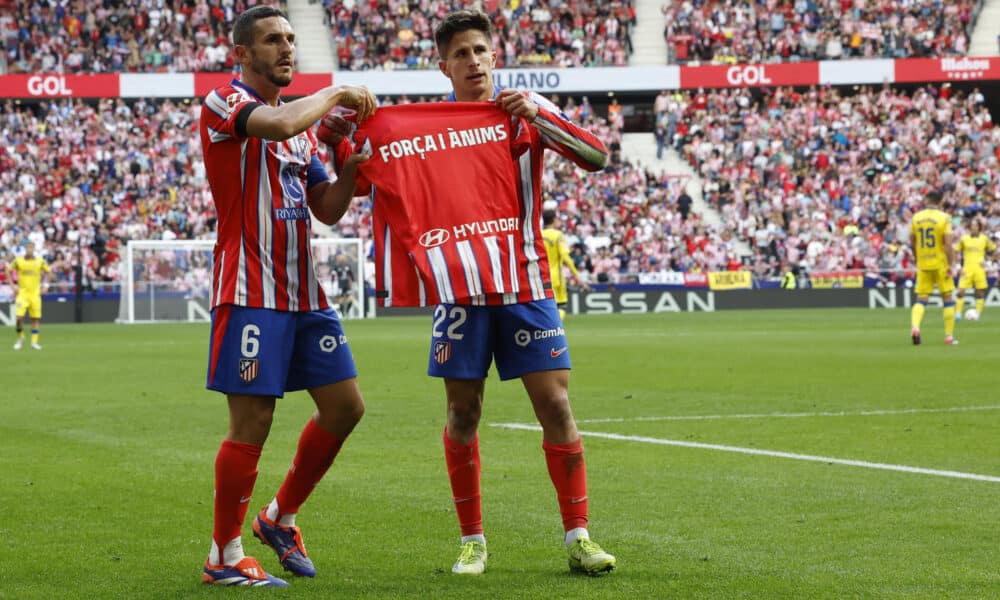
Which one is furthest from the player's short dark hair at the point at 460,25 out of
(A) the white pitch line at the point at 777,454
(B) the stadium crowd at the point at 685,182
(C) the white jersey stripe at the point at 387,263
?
(B) the stadium crowd at the point at 685,182

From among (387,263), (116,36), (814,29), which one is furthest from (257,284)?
(814,29)

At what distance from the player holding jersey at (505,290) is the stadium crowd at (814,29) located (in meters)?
43.3

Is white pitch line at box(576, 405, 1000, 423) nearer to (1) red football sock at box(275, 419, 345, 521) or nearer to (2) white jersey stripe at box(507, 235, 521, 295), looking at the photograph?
(1) red football sock at box(275, 419, 345, 521)

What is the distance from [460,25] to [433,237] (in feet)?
2.69

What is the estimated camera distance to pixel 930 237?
20.5 meters

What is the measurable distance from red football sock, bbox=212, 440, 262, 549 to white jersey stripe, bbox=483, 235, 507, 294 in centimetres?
110

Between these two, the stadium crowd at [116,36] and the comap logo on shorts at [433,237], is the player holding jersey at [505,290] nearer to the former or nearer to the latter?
the comap logo on shorts at [433,237]

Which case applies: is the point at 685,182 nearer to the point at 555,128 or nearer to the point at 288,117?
the point at 555,128

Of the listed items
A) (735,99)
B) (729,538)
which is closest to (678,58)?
(735,99)

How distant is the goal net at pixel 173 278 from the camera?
36.8 m

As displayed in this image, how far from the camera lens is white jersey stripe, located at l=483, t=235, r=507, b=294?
5.21 meters

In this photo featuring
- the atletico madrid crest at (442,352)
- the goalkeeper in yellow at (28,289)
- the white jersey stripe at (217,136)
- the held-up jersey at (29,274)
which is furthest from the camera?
the held-up jersey at (29,274)

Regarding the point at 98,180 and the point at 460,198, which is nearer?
the point at 460,198

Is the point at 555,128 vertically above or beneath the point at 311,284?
above
